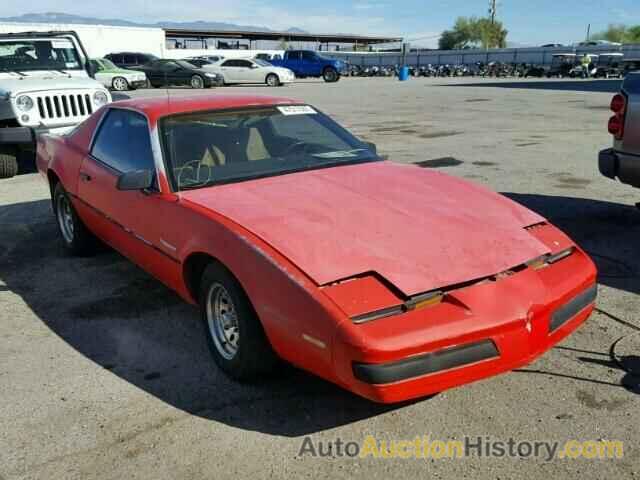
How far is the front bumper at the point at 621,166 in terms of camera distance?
5430 millimetres

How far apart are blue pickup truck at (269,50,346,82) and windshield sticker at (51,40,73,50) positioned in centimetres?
2849

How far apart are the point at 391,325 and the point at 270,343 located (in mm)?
686

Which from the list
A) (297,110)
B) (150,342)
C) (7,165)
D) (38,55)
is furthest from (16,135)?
(150,342)

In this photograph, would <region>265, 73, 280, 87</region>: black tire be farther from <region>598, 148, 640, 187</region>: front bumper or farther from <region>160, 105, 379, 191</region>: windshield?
<region>160, 105, 379, 191</region>: windshield

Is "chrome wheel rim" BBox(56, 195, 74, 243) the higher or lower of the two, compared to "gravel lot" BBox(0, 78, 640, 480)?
higher

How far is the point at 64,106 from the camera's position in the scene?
9.49 meters

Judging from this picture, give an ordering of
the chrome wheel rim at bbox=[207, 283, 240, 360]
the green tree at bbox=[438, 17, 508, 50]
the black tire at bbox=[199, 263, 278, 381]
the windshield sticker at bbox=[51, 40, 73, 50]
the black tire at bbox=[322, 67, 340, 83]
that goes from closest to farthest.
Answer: the black tire at bbox=[199, 263, 278, 381]
the chrome wheel rim at bbox=[207, 283, 240, 360]
the windshield sticker at bbox=[51, 40, 73, 50]
the black tire at bbox=[322, 67, 340, 83]
the green tree at bbox=[438, 17, 508, 50]

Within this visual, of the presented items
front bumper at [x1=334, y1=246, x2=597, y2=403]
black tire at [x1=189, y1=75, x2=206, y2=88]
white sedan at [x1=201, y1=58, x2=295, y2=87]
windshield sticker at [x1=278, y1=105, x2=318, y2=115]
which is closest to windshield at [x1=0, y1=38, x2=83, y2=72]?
windshield sticker at [x1=278, y1=105, x2=318, y2=115]

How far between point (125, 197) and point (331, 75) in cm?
3536

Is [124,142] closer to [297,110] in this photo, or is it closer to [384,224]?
[297,110]

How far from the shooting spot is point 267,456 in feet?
8.84

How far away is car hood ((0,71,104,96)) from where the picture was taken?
30.1ft

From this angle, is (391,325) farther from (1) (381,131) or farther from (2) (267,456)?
(1) (381,131)

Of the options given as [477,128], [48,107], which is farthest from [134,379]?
[477,128]
